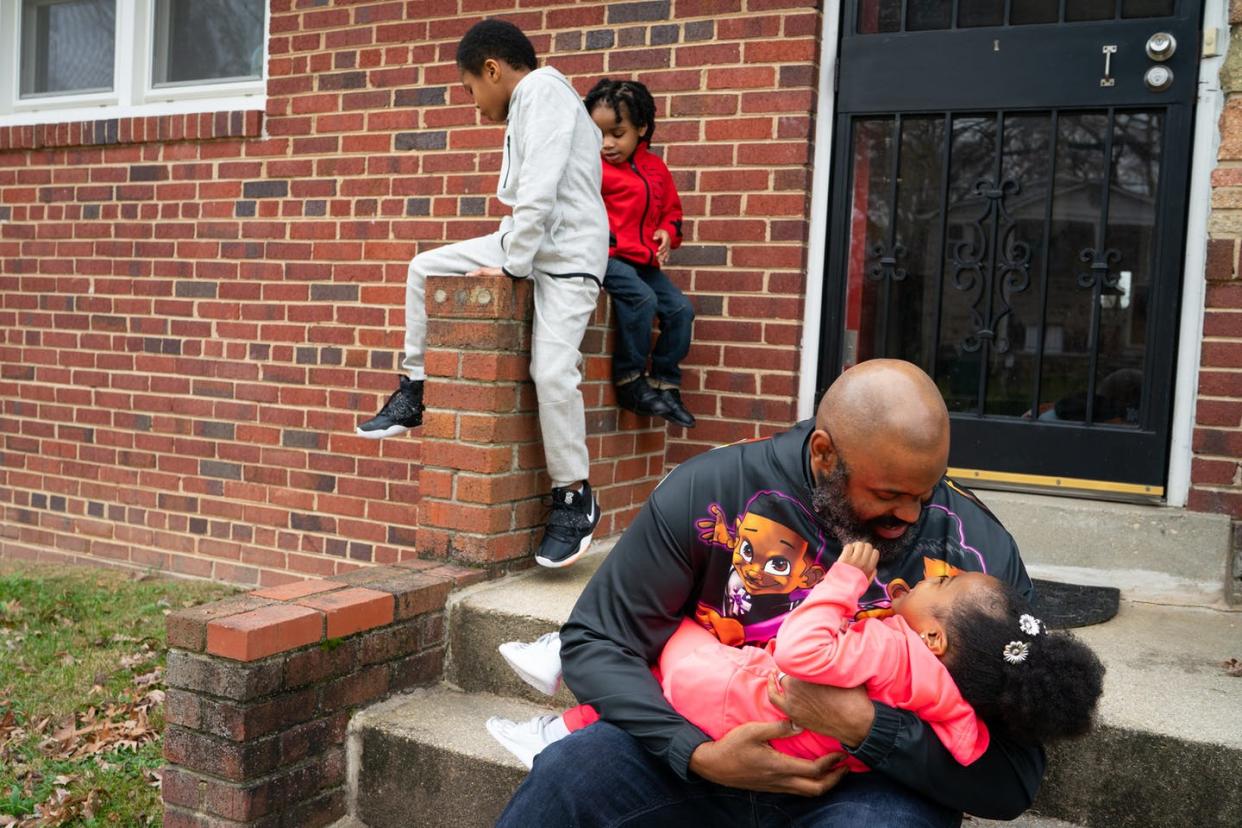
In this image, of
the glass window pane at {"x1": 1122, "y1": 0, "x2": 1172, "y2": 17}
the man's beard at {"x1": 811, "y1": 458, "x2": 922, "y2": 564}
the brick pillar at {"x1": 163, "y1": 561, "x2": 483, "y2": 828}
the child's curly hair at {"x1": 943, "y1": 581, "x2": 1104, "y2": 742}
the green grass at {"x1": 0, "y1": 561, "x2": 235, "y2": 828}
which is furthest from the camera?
Result: the glass window pane at {"x1": 1122, "y1": 0, "x2": 1172, "y2": 17}

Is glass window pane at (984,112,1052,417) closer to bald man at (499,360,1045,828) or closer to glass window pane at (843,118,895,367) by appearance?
glass window pane at (843,118,895,367)

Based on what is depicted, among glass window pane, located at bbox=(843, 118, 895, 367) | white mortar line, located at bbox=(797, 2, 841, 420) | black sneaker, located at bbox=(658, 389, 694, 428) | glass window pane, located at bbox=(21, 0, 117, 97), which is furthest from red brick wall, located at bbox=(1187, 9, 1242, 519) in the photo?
glass window pane, located at bbox=(21, 0, 117, 97)

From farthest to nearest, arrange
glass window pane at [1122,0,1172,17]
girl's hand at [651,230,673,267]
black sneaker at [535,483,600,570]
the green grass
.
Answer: girl's hand at [651,230,673,267] → glass window pane at [1122,0,1172,17] → black sneaker at [535,483,600,570] → the green grass

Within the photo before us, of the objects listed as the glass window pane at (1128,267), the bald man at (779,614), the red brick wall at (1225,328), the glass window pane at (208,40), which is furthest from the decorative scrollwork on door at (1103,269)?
the glass window pane at (208,40)

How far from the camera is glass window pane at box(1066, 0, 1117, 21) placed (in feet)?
13.0

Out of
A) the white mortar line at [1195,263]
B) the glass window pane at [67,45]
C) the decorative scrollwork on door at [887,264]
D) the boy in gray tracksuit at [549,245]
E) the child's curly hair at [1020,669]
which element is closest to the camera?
the child's curly hair at [1020,669]

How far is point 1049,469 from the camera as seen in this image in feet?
13.3

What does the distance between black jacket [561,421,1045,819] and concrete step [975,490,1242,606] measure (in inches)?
64.1

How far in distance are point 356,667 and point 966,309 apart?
2.56 meters

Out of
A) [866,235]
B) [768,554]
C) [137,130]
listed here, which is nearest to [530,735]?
[768,554]

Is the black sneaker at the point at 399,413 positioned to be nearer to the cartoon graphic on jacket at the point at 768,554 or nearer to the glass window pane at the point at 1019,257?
the cartoon graphic on jacket at the point at 768,554

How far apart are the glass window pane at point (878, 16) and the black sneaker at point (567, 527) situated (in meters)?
2.13

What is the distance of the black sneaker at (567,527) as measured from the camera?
364 centimetres

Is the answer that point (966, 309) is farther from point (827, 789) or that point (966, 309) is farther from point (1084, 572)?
point (827, 789)
